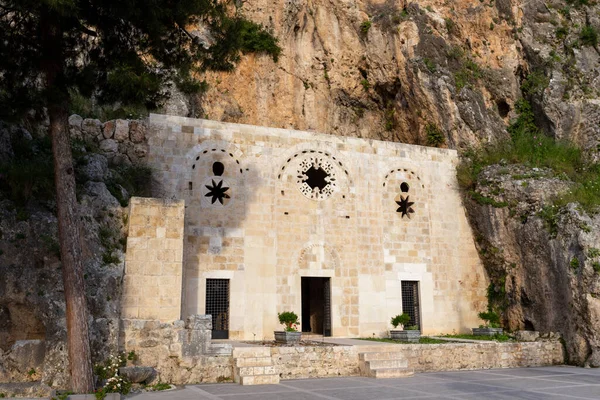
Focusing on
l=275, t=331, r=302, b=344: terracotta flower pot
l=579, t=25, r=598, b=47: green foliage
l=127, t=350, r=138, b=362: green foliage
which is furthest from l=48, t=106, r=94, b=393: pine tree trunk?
l=579, t=25, r=598, b=47: green foliage

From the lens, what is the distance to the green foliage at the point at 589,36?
24453 millimetres

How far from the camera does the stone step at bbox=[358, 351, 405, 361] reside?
13.4 metres

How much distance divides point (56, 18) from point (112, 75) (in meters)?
1.46

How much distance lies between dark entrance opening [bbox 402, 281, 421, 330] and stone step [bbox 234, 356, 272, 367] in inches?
310

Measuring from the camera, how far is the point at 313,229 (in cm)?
1794

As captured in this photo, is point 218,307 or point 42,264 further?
point 218,307

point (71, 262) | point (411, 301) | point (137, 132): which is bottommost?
point (411, 301)

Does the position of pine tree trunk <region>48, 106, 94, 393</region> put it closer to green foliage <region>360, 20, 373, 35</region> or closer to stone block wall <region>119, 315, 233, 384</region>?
stone block wall <region>119, 315, 233, 384</region>

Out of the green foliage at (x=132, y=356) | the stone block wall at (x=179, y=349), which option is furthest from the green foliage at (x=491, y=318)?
the green foliage at (x=132, y=356)

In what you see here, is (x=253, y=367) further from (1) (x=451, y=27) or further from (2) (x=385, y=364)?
(1) (x=451, y=27)

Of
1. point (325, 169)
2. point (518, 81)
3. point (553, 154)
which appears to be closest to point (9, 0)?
point (325, 169)

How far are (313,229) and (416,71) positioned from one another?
993cm

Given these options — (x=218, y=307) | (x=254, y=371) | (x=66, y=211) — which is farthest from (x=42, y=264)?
(x=218, y=307)

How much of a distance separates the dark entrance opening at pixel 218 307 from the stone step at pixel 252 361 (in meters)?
3.82
